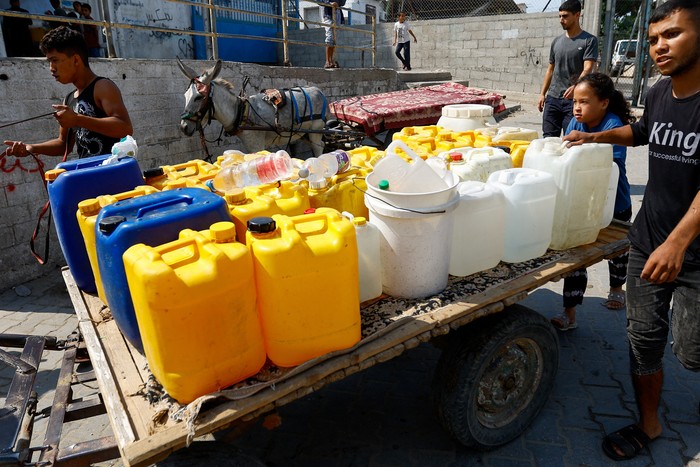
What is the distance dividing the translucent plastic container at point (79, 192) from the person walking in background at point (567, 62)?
14.1 feet

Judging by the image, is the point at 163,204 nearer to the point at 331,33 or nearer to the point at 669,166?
the point at 669,166

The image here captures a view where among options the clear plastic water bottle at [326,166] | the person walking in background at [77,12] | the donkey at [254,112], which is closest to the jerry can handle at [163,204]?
the clear plastic water bottle at [326,166]

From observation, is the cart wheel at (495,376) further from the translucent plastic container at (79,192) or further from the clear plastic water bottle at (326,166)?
the translucent plastic container at (79,192)

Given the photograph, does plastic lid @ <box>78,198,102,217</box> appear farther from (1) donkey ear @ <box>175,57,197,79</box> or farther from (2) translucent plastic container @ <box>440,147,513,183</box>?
(1) donkey ear @ <box>175,57,197,79</box>

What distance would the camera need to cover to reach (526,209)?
248 centimetres

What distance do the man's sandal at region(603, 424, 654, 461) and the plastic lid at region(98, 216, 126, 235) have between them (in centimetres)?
257

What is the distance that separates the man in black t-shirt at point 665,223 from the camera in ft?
6.62

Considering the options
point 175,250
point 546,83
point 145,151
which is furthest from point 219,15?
point 175,250

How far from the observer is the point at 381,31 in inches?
641

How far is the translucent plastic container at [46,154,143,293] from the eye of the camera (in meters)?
2.27

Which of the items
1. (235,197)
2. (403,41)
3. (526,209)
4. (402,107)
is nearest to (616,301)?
(526,209)

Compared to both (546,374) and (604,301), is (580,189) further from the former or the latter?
(604,301)

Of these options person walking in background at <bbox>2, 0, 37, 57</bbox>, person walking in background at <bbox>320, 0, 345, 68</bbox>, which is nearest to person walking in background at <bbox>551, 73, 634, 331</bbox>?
person walking in background at <bbox>320, 0, 345, 68</bbox>

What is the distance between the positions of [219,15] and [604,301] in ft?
44.5
